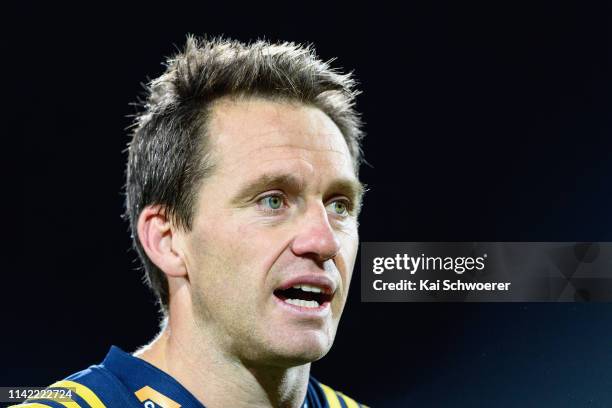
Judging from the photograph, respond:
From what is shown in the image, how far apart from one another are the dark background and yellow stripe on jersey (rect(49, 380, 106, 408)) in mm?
1302

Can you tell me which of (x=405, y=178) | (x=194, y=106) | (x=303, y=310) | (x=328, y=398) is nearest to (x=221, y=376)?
(x=303, y=310)

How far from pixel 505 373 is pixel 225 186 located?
198cm

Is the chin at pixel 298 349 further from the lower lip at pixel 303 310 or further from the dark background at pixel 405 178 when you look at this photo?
the dark background at pixel 405 178

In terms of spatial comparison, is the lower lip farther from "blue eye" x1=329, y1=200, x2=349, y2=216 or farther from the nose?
"blue eye" x1=329, y1=200, x2=349, y2=216

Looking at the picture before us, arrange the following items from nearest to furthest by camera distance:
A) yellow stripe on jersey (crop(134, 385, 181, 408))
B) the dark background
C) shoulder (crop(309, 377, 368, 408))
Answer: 1. yellow stripe on jersey (crop(134, 385, 181, 408))
2. shoulder (crop(309, 377, 368, 408))
3. the dark background

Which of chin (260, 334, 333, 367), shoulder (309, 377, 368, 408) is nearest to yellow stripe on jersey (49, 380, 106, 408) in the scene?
chin (260, 334, 333, 367)

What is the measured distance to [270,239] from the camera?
1859 millimetres

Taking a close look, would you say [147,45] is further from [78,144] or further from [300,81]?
[300,81]

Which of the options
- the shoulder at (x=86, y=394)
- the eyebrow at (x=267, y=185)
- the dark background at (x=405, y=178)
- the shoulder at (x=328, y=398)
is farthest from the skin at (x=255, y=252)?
the dark background at (x=405, y=178)

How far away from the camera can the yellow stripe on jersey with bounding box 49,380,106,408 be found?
190cm

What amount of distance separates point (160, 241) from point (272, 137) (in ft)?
1.19

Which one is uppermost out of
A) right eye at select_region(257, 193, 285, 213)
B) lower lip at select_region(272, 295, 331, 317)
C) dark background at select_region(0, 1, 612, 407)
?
dark background at select_region(0, 1, 612, 407)

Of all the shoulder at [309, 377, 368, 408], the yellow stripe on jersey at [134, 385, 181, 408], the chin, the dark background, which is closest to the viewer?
the chin

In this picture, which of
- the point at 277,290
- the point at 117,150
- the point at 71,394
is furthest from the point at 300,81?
the point at 117,150
